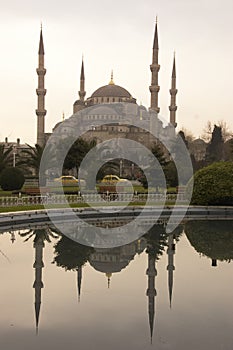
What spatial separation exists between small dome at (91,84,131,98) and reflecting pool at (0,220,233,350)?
4814 centimetres

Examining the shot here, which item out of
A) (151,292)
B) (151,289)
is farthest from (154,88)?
(151,292)

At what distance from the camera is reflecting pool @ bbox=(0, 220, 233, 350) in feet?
18.8

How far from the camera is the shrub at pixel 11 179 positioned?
23359mm

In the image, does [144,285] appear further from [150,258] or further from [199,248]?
[199,248]

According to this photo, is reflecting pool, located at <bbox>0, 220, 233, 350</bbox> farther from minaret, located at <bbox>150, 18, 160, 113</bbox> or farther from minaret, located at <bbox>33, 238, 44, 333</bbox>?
minaret, located at <bbox>150, 18, 160, 113</bbox>

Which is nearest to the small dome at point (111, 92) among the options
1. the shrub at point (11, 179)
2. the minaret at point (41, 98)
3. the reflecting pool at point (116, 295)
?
the minaret at point (41, 98)

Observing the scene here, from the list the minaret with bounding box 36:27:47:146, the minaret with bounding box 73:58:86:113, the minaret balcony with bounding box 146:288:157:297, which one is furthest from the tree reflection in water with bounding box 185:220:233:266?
the minaret with bounding box 73:58:86:113

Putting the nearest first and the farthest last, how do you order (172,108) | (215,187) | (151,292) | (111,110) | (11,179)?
(151,292)
(215,187)
(11,179)
(172,108)
(111,110)

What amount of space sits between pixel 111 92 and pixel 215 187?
4089 centimetres

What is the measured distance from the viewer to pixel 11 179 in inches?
920

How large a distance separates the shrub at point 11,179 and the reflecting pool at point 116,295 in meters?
10.7

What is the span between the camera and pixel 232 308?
7.08m

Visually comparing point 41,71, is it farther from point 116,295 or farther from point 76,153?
point 116,295

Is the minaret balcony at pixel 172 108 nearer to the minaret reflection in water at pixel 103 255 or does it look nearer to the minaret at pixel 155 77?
the minaret at pixel 155 77
